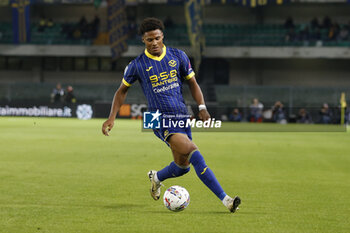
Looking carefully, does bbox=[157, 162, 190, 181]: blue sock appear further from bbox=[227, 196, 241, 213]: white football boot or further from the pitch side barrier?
the pitch side barrier

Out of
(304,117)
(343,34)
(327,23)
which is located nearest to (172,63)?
(304,117)

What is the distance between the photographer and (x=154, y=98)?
7520 mm

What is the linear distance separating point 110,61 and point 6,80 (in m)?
8.95

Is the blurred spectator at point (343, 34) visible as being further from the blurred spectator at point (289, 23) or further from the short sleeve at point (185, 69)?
the short sleeve at point (185, 69)

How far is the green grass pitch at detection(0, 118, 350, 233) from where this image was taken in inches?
265

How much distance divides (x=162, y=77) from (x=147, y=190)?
8.21 ft

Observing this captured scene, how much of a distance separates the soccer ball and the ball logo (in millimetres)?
30891

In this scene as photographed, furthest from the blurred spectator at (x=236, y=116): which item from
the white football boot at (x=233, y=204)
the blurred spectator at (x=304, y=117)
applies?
the white football boot at (x=233, y=204)

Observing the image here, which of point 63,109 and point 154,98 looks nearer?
point 154,98

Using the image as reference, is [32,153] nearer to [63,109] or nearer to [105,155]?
[105,155]

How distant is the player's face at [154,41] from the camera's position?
738 centimetres

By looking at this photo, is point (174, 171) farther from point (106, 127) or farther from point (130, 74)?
point (130, 74)

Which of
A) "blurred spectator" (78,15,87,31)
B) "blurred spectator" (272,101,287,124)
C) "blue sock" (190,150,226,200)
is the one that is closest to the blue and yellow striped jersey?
"blue sock" (190,150,226,200)

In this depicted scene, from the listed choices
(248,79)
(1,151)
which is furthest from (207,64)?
(1,151)
